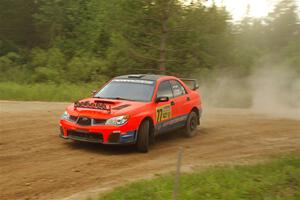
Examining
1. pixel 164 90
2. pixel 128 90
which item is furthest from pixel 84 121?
pixel 164 90

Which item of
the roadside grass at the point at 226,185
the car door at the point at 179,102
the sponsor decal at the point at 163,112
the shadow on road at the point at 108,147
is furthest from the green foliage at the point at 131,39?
the roadside grass at the point at 226,185

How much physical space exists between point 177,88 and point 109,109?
8.58 feet

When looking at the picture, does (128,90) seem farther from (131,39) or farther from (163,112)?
(131,39)

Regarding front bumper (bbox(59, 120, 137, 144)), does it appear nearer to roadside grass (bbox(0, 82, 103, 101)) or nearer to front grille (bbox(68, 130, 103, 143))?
front grille (bbox(68, 130, 103, 143))

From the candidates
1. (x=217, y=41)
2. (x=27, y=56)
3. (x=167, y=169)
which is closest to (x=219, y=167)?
(x=167, y=169)

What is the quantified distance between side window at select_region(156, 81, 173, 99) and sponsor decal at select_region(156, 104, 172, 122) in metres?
0.29

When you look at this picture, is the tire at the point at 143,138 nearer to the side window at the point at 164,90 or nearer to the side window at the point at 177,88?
the side window at the point at 164,90

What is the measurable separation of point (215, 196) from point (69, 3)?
110ft

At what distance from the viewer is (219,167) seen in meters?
8.29

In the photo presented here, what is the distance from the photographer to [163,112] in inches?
402

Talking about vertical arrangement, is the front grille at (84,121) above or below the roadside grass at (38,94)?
above

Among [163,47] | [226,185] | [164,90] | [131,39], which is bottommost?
[226,185]

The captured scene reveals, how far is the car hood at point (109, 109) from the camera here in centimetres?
912

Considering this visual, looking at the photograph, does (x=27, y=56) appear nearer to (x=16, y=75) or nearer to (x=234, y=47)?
(x=16, y=75)
